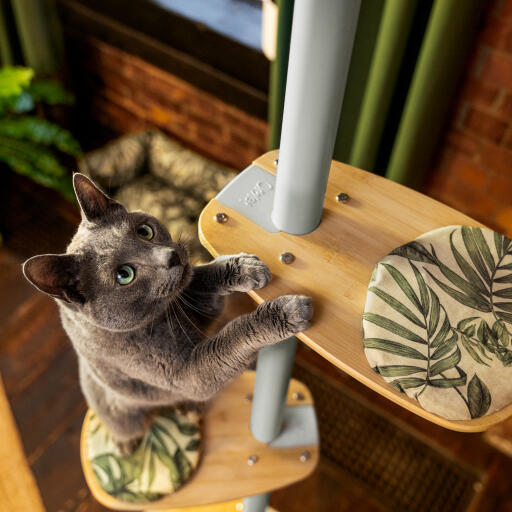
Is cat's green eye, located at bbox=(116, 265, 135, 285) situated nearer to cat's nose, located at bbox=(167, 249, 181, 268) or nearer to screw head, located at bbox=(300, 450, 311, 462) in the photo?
cat's nose, located at bbox=(167, 249, 181, 268)

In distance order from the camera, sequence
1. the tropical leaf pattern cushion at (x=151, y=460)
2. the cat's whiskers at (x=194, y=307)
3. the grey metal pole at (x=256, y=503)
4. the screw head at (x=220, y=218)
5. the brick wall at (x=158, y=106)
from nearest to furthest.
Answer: the screw head at (x=220, y=218) → the cat's whiskers at (x=194, y=307) → the tropical leaf pattern cushion at (x=151, y=460) → the grey metal pole at (x=256, y=503) → the brick wall at (x=158, y=106)

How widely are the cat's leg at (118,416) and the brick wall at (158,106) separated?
127 centimetres

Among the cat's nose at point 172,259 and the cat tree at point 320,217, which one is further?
the cat's nose at point 172,259

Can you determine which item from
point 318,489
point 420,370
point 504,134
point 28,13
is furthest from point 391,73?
point 28,13

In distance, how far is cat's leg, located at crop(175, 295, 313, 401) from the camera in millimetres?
605

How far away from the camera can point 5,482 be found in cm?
119

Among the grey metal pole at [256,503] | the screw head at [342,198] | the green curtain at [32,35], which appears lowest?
the grey metal pole at [256,503]

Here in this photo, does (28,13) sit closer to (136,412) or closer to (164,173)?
(164,173)

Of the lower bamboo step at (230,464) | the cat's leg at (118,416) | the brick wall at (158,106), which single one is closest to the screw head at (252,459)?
the lower bamboo step at (230,464)

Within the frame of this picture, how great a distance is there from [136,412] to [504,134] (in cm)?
126

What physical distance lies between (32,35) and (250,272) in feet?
6.78

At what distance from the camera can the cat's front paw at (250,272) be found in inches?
25.4

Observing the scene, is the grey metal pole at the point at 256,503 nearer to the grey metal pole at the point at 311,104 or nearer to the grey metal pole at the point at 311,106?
the grey metal pole at the point at 311,106

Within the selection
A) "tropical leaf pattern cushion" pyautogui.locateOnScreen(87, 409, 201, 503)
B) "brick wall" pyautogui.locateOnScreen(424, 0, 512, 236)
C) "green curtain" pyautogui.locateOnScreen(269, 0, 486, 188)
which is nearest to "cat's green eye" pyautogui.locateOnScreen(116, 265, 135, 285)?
"tropical leaf pattern cushion" pyautogui.locateOnScreen(87, 409, 201, 503)
